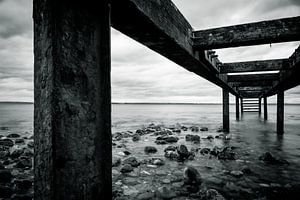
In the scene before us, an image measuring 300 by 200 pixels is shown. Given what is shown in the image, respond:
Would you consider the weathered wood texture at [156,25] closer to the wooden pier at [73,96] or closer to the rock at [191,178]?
the wooden pier at [73,96]

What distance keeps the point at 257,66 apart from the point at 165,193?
434 centimetres

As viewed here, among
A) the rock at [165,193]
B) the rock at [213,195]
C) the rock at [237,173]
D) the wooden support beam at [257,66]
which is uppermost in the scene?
the wooden support beam at [257,66]

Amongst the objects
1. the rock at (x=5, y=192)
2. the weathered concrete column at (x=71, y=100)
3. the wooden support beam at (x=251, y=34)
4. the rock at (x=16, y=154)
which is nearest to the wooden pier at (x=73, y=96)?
the weathered concrete column at (x=71, y=100)

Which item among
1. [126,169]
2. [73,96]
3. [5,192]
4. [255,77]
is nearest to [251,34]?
[73,96]

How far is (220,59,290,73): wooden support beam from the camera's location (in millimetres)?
5082

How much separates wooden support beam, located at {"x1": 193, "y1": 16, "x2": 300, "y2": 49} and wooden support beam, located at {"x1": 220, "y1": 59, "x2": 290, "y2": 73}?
268cm

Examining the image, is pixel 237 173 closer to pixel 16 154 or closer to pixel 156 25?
pixel 156 25

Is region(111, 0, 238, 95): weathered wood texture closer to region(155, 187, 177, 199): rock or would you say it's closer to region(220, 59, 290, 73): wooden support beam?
region(155, 187, 177, 199): rock

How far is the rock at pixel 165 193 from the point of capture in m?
2.72

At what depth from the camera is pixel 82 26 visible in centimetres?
119

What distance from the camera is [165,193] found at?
2.81m

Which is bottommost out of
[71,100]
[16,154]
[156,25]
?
[16,154]

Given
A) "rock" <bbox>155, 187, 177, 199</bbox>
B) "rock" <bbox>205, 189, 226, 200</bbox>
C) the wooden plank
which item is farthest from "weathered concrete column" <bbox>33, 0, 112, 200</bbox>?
the wooden plank

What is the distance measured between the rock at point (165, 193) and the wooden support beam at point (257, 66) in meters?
3.86
